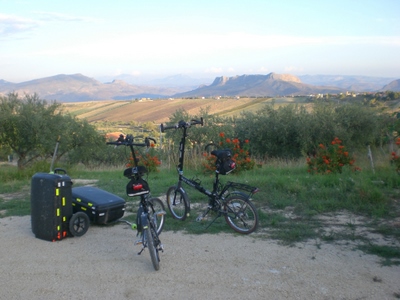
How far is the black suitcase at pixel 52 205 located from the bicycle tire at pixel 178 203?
1688 millimetres

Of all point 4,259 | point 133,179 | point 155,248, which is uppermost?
point 133,179

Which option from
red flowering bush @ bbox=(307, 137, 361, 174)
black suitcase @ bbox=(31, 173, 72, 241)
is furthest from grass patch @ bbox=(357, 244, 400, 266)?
red flowering bush @ bbox=(307, 137, 361, 174)

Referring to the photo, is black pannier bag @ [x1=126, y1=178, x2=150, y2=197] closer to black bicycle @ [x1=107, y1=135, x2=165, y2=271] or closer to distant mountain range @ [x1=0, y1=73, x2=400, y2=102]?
black bicycle @ [x1=107, y1=135, x2=165, y2=271]

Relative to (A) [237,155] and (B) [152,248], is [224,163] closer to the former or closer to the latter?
(B) [152,248]

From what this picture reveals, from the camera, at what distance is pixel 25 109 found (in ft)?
70.8

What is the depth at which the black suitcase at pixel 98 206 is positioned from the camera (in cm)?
665

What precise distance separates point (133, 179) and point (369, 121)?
22517mm

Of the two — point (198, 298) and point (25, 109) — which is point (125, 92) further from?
point (198, 298)

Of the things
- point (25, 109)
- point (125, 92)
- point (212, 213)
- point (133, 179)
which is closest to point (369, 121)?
point (25, 109)

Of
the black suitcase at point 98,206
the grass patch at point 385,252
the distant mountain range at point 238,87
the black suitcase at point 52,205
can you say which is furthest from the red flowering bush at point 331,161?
the distant mountain range at point 238,87

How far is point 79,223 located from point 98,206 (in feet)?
1.29

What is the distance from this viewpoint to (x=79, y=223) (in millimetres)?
6387

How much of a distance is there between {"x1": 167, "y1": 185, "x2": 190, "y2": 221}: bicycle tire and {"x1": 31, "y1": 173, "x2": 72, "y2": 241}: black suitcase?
5.54 ft

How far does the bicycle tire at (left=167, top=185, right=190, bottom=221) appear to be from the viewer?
6902 mm
